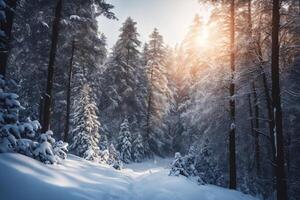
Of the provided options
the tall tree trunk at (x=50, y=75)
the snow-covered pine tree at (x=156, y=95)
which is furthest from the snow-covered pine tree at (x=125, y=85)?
the tall tree trunk at (x=50, y=75)

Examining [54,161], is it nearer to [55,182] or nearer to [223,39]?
[55,182]

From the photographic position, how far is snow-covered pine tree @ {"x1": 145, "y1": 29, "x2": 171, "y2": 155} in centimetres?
3741

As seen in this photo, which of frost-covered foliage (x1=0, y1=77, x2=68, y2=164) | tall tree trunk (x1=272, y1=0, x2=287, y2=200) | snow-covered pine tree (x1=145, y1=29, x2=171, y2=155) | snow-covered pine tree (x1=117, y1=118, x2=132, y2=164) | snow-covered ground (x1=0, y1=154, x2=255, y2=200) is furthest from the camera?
snow-covered pine tree (x1=145, y1=29, x2=171, y2=155)

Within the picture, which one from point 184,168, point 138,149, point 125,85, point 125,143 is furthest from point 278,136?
point 125,85

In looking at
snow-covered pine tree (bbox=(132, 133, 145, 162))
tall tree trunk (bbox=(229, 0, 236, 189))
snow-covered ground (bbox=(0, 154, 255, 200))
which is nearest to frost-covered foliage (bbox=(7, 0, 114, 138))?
tall tree trunk (bbox=(229, 0, 236, 189))

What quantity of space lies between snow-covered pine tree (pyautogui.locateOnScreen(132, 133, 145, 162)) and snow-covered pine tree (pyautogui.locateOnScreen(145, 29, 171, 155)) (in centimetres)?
261

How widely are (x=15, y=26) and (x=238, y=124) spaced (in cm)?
1671

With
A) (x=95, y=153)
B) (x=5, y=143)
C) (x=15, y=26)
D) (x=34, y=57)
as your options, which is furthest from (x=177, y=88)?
(x=5, y=143)

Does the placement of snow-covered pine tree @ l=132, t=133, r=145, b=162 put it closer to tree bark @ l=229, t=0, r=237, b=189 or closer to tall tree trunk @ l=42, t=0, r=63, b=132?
tree bark @ l=229, t=0, r=237, b=189

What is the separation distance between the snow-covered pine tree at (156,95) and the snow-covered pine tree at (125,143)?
4700 mm

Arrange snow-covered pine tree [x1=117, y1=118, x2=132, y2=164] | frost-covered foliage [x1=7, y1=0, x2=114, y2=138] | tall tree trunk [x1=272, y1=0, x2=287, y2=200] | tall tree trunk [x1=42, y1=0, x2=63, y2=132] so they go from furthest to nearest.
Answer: snow-covered pine tree [x1=117, y1=118, x2=132, y2=164] < frost-covered foliage [x1=7, y1=0, x2=114, y2=138] < tall tree trunk [x1=42, y1=0, x2=63, y2=132] < tall tree trunk [x1=272, y1=0, x2=287, y2=200]

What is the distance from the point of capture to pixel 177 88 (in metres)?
46.1

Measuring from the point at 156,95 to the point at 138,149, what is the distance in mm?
7867

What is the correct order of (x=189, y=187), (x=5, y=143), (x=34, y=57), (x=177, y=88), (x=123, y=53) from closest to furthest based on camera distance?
1. (x=5, y=143)
2. (x=189, y=187)
3. (x=34, y=57)
4. (x=123, y=53)
5. (x=177, y=88)
